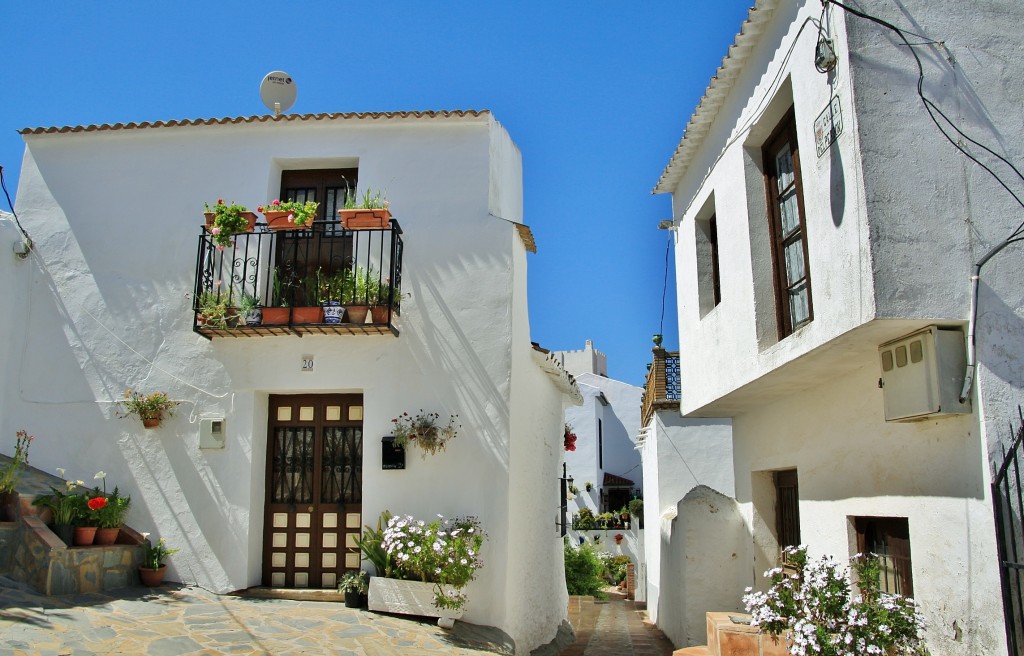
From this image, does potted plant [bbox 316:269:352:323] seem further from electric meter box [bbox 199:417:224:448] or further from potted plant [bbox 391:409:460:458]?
electric meter box [bbox 199:417:224:448]

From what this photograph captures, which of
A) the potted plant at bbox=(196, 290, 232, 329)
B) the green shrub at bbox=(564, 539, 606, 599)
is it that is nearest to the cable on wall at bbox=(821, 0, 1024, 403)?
the potted plant at bbox=(196, 290, 232, 329)

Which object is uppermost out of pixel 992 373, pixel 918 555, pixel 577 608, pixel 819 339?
pixel 819 339

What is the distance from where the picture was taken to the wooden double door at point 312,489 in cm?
987

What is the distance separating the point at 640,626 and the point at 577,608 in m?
2.97

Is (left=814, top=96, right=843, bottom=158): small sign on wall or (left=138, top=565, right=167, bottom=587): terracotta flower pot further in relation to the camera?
(left=138, top=565, right=167, bottom=587): terracotta flower pot

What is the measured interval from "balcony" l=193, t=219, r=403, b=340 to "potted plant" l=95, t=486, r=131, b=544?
215 centimetres

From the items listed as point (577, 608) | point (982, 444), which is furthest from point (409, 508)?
point (577, 608)

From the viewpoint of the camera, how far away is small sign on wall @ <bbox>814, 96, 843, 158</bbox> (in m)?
5.98

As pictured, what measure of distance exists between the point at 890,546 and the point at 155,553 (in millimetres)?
7676

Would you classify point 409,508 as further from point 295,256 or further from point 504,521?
point 295,256

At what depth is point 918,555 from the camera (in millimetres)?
6051

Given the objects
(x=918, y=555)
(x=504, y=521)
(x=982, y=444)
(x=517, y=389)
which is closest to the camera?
(x=982, y=444)

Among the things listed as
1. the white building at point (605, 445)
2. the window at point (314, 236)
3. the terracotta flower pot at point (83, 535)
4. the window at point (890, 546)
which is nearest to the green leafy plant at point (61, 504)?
the terracotta flower pot at point (83, 535)

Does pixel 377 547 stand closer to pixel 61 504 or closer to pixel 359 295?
pixel 359 295
